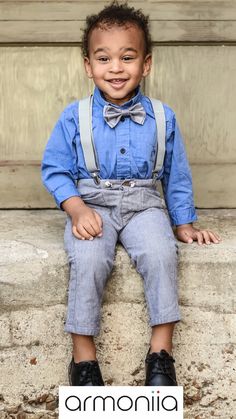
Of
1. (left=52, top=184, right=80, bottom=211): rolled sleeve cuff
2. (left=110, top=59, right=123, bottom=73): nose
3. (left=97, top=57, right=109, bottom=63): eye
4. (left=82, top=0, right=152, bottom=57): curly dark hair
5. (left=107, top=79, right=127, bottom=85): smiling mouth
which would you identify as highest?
(left=82, top=0, right=152, bottom=57): curly dark hair

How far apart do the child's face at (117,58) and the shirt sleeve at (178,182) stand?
27 cm

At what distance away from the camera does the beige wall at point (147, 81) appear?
3.43 meters

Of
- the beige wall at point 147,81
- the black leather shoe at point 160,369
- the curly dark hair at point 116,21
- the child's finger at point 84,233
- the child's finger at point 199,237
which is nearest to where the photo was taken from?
the black leather shoe at point 160,369

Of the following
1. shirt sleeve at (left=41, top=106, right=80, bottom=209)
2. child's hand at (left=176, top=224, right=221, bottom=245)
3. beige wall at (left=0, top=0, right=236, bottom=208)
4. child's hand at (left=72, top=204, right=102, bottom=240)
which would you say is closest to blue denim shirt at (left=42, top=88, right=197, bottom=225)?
shirt sleeve at (left=41, top=106, right=80, bottom=209)

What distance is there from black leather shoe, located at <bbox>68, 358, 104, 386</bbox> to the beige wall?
1109mm

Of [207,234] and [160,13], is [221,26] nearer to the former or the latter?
[160,13]

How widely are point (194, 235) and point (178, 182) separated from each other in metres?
0.21

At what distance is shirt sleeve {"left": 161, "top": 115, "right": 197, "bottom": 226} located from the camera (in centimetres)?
297

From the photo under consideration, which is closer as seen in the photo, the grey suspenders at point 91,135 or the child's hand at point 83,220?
the child's hand at point 83,220

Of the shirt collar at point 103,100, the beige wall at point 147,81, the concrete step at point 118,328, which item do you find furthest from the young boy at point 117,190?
the beige wall at point 147,81

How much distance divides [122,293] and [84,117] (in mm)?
640

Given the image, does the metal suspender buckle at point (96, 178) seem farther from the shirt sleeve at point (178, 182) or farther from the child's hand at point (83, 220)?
the shirt sleeve at point (178, 182)

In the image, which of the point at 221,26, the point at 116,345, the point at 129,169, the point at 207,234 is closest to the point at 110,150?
the point at 129,169

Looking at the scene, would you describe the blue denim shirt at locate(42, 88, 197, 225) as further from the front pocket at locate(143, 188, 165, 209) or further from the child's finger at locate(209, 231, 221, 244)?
the child's finger at locate(209, 231, 221, 244)
